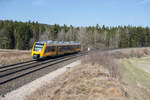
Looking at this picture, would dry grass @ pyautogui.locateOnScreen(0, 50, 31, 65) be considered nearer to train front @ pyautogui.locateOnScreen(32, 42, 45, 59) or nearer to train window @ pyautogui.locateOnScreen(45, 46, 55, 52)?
train front @ pyautogui.locateOnScreen(32, 42, 45, 59)

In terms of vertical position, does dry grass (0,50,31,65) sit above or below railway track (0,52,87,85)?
above

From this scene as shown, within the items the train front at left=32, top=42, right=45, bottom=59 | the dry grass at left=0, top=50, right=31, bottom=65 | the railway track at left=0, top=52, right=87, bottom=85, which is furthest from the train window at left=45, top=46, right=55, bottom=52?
the railway track at left=0, top=52, right=87, bottom=85

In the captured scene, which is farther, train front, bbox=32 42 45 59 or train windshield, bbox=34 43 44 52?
train windshield, bbox=34 43 44 52

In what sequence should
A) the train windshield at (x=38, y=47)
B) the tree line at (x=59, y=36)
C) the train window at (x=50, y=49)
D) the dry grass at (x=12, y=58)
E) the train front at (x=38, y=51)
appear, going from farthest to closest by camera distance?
the tree line at (x=59, y=36)
the train window at (x=50, y=49)
the train windshield at (x=38, y=47)
the train front at (x=38, y=51)
the dry grass at (x=12, y=58)

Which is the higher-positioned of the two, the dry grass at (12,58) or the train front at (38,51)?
the train front at (38,51)

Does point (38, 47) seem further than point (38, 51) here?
Yes

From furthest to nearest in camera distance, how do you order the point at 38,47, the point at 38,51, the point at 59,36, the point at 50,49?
the point at 59,36 < the point at 50,49 < the point at 38,47 < the point at 38,51

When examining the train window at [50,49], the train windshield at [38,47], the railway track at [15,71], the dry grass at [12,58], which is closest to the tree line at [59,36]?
the dry grass at [12,58]

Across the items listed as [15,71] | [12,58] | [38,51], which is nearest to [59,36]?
[12,58]

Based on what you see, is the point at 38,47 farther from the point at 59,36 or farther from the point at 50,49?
the point at 59,36

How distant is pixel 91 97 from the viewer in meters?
7.78

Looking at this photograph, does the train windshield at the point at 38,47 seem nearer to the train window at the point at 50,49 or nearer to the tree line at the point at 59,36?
the train window at the point at 50,49

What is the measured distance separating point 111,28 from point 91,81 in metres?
104

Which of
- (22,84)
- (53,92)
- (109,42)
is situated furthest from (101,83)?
(109,42)
